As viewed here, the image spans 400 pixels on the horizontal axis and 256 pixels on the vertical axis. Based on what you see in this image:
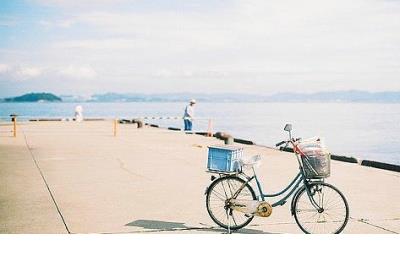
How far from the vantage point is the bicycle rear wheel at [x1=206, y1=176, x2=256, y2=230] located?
246 inches

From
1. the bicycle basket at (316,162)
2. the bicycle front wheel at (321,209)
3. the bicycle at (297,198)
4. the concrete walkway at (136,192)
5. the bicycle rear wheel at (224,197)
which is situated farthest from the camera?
the concrete walkway at (136,192)

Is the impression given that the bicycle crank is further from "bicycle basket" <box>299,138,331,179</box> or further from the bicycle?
"bicycle basket" <box>299,138,331,179</box>

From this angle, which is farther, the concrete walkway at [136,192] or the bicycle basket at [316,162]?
the concrete walkway at [136,192]

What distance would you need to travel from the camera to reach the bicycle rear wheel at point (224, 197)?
20.5ft

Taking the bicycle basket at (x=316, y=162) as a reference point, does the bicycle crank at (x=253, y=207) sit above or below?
below

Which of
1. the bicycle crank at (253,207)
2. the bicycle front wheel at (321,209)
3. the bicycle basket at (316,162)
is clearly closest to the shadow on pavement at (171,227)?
the bicycle crank at (253,207)

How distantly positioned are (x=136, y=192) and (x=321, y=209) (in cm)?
356

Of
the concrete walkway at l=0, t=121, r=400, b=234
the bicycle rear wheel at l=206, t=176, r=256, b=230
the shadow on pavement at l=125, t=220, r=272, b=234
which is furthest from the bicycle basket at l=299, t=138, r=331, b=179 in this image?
the shadow on pavement at l=125, t=220, r=272, b=234

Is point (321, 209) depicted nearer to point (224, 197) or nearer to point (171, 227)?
point (224, 197)

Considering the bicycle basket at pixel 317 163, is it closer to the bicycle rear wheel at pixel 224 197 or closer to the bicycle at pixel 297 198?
the bicycle at pixel 297 198

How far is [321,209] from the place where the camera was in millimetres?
6082
